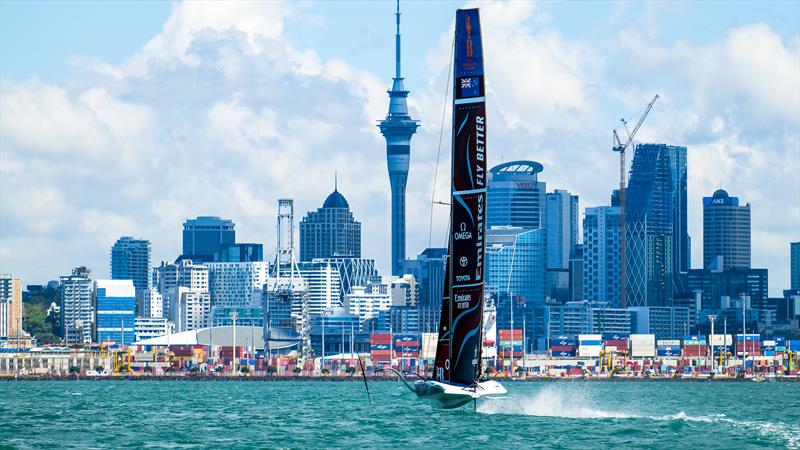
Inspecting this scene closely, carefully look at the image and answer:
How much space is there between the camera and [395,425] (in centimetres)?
8400

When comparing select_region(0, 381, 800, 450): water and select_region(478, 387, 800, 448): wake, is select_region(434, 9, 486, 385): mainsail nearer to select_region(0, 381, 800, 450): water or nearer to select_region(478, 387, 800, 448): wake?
select_region(0, 381, 800, 450): water

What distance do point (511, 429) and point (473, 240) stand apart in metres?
8.46

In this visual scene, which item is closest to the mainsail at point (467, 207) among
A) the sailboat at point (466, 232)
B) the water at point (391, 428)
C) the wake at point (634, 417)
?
the sailboat at point (466, 232)

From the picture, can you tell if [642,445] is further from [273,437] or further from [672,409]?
[672,409]

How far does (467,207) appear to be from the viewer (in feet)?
254

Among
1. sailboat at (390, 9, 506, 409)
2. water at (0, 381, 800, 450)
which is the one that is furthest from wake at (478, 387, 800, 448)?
sailboat at (390, 9, 506, 409)

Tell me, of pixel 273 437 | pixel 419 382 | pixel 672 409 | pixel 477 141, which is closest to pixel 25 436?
pixel 273 437

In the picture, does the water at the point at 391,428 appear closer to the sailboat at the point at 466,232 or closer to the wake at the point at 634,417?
the wake at the point at 634,417

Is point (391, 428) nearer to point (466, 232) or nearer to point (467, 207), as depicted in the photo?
point (466, 232)

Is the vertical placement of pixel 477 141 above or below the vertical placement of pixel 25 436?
above

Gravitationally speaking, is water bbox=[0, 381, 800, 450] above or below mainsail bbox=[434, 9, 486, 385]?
below

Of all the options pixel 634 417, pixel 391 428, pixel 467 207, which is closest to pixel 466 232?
pixel 467 207

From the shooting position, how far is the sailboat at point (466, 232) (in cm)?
7750

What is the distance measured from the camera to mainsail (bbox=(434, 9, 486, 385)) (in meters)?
77.6
